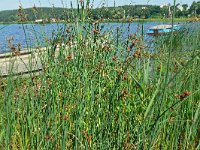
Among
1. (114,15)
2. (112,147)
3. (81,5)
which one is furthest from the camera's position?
(114,15)

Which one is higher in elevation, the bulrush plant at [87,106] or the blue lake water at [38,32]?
the blue lake water at [38,32]

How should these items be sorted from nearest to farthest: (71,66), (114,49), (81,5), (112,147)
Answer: (112,147)
(81,5)
(71,66)
(114,49)

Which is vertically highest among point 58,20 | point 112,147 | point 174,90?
point 58,20

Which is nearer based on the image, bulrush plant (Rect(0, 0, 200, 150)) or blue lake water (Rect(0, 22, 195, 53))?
bulrush plant (Rect(0, 0, 200, 150))

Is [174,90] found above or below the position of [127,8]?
below

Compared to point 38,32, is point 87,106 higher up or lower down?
lower down

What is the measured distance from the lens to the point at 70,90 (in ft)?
7.29

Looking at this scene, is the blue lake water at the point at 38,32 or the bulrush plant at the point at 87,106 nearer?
the bulrush plant at the point at 87,106

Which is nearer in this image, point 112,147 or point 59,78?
point 112,147

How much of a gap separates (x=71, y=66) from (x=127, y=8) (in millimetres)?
925

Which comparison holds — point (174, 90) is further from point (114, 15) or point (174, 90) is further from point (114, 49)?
point (114, 15)

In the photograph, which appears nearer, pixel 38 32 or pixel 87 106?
pixel 87 106

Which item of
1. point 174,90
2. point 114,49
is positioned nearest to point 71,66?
point 114,49

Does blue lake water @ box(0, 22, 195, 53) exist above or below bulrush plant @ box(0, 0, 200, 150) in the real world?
above
